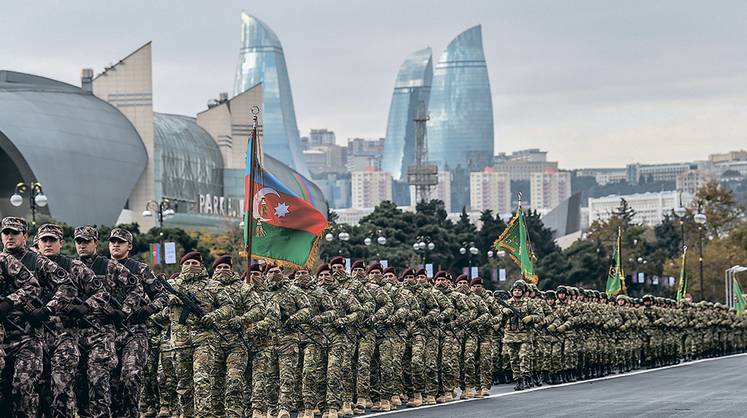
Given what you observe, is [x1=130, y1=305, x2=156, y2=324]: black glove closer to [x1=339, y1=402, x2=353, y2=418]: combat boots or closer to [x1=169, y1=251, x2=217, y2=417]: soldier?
[x1=169, y1=251, x2=217, y2=417]: soldier

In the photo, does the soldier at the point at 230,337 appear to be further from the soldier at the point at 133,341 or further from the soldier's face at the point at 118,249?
the soldier's face at the point at 118,249

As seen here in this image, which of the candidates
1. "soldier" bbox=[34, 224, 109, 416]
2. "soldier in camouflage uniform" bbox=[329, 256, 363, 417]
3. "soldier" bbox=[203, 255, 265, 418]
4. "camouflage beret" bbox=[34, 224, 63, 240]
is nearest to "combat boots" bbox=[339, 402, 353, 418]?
"soldier in camouflage uniform" bbox=[329, 256, 363, 417]

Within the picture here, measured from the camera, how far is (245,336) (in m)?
17.1

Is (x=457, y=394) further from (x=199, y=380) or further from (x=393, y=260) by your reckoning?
(x=393, y=260)

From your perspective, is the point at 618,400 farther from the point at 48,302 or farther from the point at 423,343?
the point at 48,302

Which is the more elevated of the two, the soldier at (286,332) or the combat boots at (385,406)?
the soldier at (286,332)

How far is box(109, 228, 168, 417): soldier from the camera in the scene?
14.9 meters

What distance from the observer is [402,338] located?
21.2 meters

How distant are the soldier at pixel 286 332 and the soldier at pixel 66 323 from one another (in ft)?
11.9

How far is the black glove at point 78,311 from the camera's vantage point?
1423 cm

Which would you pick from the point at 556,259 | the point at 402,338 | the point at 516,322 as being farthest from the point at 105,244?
the point at 556,259

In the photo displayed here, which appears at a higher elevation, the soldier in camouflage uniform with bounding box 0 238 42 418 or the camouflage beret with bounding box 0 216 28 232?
the camouflage beret with bounding box 0 216 28 232

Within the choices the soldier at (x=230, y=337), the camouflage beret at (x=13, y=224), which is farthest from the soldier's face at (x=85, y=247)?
the soldier at (x=230, y=337)

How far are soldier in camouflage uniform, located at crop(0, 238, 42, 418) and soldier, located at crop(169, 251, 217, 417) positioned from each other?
8.95 ft
